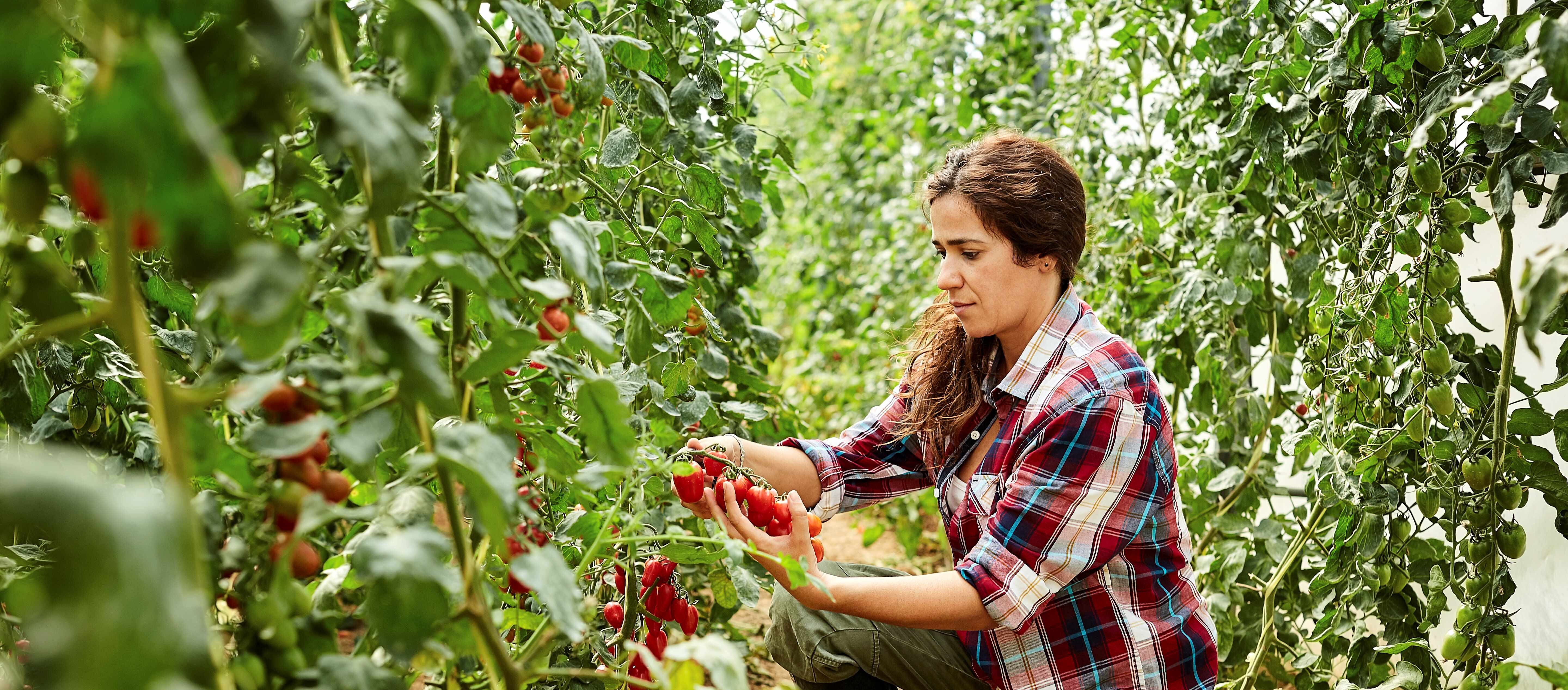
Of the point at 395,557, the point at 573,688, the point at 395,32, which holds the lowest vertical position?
the point at 573,688

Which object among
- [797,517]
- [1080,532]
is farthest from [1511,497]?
[797,517]

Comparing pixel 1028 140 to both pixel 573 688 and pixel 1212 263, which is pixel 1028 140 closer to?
pixel 1212 263

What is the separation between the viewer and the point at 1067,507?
132 centimetres

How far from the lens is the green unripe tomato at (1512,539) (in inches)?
50.6

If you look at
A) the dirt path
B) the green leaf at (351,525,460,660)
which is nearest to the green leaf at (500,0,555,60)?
the green leaf at (351,525,460,660)

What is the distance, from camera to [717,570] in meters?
1.25

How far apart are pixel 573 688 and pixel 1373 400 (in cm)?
110

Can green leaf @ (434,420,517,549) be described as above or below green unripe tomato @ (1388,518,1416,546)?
above

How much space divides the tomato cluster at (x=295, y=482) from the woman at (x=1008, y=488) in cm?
61

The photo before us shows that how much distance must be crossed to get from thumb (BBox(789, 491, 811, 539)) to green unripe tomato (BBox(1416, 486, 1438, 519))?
2.49 feet

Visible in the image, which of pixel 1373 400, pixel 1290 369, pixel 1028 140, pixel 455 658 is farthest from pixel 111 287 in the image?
pixel 1290 369

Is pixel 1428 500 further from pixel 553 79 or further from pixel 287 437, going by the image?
pixel 287 437

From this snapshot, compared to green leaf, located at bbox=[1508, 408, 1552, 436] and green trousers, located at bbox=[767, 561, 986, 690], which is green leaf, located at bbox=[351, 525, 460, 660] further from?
green leaf, located at bbox=[1508, 408, 1552, 436]

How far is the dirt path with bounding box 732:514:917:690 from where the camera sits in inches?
95.8
